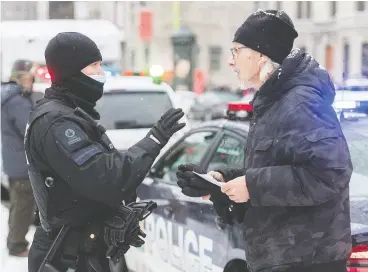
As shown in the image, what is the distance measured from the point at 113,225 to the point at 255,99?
2.62ft

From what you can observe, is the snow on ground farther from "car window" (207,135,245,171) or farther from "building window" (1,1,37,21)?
"building window" (1,1,37,21)

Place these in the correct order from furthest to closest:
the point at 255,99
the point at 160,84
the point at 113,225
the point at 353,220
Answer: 1. the point at 160,84
2. the point at 353,220
3. the point at 113,225
4. the point at 255,99

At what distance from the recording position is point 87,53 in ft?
9.18

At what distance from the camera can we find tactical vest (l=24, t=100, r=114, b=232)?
8.71ft

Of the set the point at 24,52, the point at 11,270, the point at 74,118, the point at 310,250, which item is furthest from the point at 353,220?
the point at 24,52

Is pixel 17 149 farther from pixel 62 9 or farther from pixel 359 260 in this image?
pixel 62 9

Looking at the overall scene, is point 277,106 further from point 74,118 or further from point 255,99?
point 74,118

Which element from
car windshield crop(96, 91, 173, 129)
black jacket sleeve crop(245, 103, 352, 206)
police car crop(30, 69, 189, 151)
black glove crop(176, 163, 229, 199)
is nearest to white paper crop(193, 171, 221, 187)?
black glove crop(176, 163, 229, 199)

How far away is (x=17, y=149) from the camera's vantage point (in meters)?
6.18

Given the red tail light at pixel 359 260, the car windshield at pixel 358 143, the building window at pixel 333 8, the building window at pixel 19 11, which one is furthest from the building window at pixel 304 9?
the red tail light at pixel 359 260

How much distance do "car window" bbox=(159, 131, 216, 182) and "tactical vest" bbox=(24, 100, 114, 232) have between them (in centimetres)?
203

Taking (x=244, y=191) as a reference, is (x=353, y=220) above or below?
below

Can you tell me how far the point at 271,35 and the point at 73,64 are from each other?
0.85m

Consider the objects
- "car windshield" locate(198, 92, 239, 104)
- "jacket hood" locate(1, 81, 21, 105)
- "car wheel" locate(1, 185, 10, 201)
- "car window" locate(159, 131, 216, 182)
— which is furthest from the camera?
"car windshield" locate(198, 92, 239, 104)
